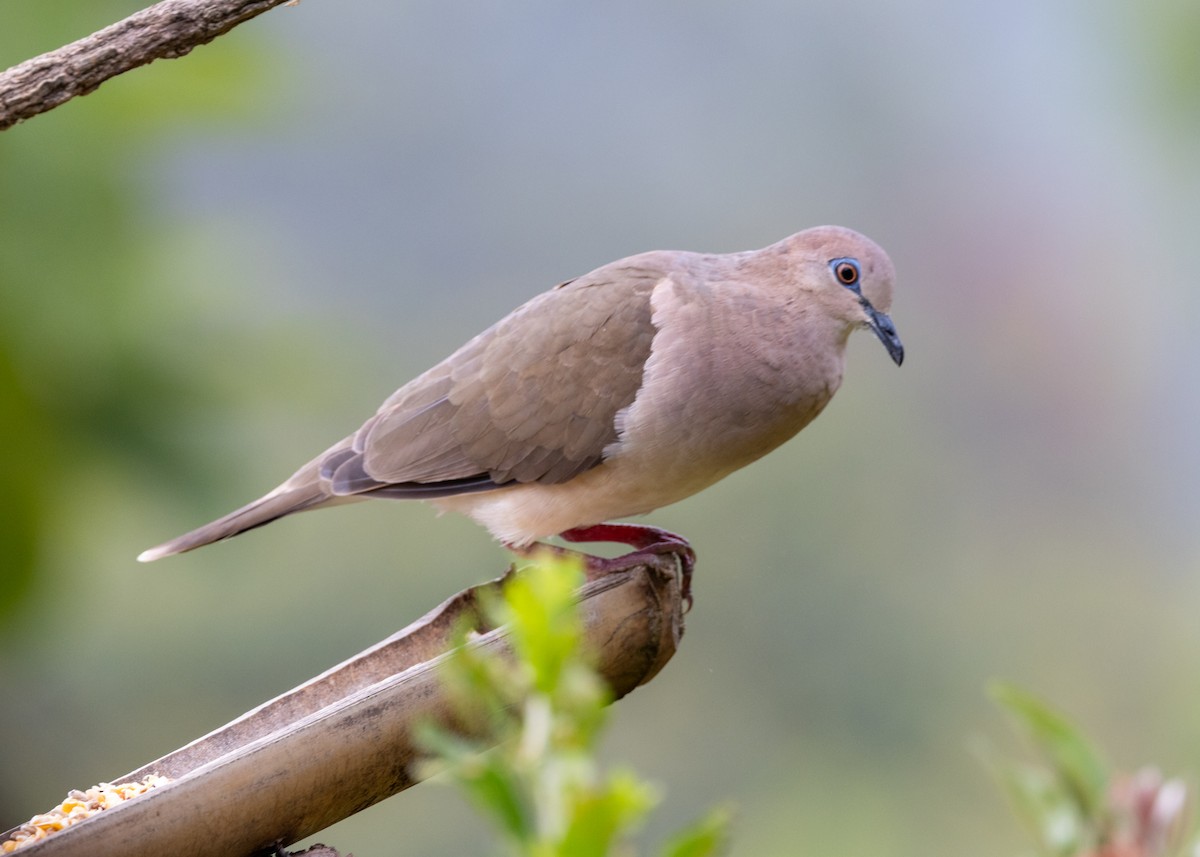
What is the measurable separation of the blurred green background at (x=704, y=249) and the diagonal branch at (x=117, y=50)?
1776mm

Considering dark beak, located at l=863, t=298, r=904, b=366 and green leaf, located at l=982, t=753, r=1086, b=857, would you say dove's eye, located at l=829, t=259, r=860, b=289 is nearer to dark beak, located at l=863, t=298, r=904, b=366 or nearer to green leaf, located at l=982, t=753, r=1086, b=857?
dark beak, located at l=863, t=298, r=904, b=366

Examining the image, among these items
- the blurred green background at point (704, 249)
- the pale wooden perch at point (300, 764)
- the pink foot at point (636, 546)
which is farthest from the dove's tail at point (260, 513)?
the blurred green background at point (704, 249)

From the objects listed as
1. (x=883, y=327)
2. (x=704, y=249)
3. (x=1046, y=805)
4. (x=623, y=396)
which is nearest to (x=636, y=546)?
(x=623, y=396)

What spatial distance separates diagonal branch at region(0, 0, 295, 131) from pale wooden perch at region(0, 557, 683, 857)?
22.5 inches

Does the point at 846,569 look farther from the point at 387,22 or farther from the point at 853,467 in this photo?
the point at 387,22

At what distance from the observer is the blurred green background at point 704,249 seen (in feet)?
9.61

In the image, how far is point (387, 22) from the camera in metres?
4.48

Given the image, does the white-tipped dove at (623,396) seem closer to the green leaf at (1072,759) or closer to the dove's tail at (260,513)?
the dove's tail at (260,513)

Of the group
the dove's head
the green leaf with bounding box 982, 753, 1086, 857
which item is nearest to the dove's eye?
the dove's head

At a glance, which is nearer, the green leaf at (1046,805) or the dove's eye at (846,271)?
the green leaf at (1046,805)

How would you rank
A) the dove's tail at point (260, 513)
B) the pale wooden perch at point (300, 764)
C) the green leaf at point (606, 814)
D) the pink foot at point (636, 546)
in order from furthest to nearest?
1. the dove's tail at point (260, 513)
2. the pink foot at point (636, 546)
3. the pale wooden perch at point (300, 764)
4. the green leaf at point (606, 814)

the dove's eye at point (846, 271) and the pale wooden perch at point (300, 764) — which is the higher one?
the dove's eye at point (846, 271)

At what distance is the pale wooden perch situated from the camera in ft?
2.92

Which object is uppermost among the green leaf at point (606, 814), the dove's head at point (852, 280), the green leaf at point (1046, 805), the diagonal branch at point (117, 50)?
the diagonal branch at point (117, 50)
